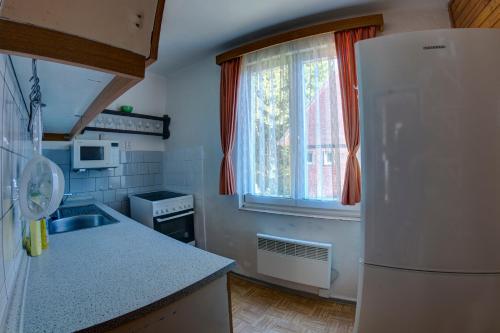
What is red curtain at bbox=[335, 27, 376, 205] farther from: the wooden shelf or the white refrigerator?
the wooden shelf

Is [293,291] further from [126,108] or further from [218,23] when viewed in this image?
[126,108]

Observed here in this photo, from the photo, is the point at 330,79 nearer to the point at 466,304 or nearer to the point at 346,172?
the point at 346,172

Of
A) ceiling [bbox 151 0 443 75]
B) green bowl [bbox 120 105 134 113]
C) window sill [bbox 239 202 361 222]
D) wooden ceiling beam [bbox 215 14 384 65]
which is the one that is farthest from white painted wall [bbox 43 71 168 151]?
window sill [bbox 239 202 361 222]

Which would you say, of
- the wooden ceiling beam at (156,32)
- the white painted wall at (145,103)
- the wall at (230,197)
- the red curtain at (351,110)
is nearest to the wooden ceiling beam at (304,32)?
the red curtain at (351,110)

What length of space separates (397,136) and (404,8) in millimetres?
1423

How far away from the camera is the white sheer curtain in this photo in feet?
6.29

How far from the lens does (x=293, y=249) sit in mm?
2016

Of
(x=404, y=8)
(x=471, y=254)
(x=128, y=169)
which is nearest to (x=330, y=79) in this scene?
(x=404, y=8)

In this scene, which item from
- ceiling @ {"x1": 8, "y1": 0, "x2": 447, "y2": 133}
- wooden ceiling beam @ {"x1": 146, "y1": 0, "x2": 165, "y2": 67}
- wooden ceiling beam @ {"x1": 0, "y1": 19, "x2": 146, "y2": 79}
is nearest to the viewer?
wooden ceiling beam @ {"x1": 0, "y1": 19, "x2": 146, "y2": 79}

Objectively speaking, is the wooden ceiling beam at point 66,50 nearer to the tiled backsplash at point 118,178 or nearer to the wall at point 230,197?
the wall at point 230,197

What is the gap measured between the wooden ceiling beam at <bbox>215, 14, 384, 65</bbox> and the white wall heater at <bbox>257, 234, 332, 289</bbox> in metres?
1.80

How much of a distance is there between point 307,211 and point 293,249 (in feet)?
1.19

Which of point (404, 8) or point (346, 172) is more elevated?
point (404, 8)

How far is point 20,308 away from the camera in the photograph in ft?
2.08
